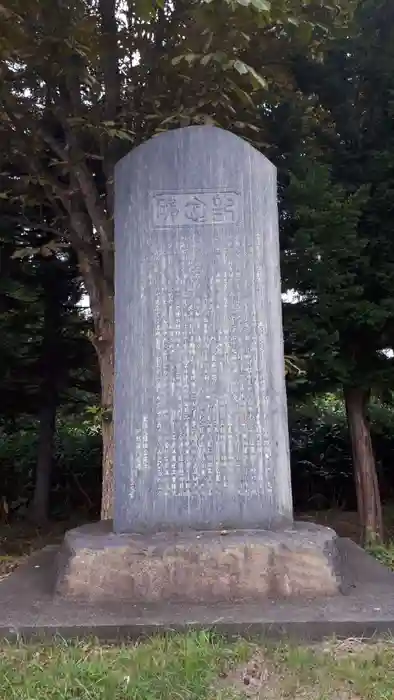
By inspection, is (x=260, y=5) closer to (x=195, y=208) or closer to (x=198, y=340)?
(x=195, y=208)

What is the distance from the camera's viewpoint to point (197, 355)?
12.9 ft

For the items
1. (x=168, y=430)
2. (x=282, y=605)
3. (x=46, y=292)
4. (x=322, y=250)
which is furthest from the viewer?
(x=46, y=292)

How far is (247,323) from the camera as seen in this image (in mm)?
3975

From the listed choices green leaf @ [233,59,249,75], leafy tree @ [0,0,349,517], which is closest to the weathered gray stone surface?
green leaf @ [233,59,249,75]

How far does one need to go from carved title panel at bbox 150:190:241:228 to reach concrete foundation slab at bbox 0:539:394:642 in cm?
218

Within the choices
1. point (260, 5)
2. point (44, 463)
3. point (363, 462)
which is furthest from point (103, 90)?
point (44, 463)

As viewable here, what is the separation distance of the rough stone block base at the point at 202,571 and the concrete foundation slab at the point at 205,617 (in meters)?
0.06

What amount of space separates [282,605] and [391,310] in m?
3.53

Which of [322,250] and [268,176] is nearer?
[268,176]

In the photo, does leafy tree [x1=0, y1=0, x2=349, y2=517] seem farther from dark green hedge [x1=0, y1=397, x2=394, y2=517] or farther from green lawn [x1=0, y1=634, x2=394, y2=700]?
dark green hedge [x1=0, y1=397, x2=394, y2=517]

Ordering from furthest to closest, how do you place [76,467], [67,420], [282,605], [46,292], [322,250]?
[67,420] → [76,467] → [46,292] → [322,250] → [282,605]

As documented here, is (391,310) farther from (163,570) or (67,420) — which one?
(67,420)

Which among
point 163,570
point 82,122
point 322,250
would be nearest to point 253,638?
point 163,570

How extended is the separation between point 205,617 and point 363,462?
417cm
